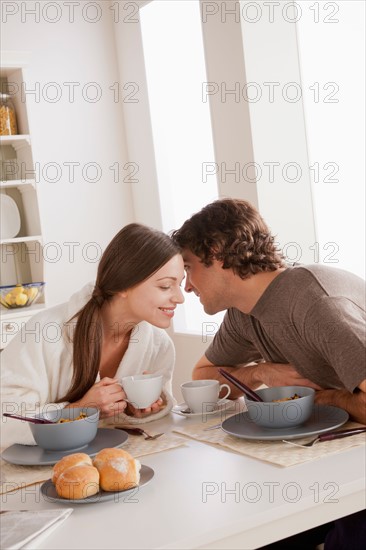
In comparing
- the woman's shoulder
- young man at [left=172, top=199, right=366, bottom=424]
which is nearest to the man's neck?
young man at [left=172, top=199, right=366, bottom=424]

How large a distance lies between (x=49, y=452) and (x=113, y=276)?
53 centimetres

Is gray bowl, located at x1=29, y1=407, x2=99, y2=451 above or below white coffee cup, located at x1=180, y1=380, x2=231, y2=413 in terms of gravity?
above

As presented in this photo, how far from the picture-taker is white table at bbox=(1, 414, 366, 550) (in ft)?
3.70

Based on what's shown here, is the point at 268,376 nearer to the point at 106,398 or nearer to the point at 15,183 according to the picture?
the point at 106,398

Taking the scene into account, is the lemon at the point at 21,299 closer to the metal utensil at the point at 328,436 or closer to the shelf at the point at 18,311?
the shelf at the point at 18,311

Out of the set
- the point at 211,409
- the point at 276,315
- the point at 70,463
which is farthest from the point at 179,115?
the point at 70,463

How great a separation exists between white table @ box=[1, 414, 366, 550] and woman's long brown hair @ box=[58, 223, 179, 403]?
0.55 metres

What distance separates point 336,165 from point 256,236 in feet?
5.11

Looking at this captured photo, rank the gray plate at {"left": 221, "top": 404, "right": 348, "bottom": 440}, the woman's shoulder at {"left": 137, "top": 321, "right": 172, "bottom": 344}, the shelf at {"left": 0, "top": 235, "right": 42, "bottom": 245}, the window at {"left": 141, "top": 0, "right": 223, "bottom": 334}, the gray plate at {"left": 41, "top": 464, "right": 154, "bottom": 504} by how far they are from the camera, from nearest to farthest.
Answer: the gray plate at {"left": 41, "top": 464, "right": 154, "bottom": 504} → the gray plate at {"left": 221, "top": 404, "right": 348, "bottom": 440} → the woman's shoulder at {"left": 137, "top": 321, "right": 172, "bottom": 344} → the shelf at {"left": 0, "top": 235, "right": 42, "bottom": 245} → the window at {"left": 141, "top": 0, "right": 223, "bottom": 334}

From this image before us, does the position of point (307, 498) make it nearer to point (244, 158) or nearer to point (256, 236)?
point (256, 236)

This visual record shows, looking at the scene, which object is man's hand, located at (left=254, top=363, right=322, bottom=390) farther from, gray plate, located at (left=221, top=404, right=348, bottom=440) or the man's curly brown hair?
the man's curly brown hair

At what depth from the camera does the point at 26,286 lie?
370cm

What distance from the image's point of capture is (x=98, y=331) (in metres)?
1.93

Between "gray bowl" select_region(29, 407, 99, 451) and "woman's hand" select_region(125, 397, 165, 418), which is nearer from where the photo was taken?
"gray bowl" select_region(29, 407, 99, 451)
